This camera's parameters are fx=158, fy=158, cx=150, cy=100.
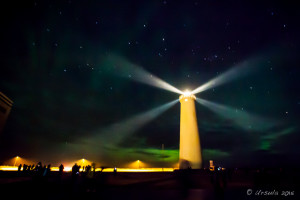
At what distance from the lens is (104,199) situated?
24.1 ft

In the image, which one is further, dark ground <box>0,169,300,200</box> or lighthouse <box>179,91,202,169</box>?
lighthouse <box>179,91,202,169</box>

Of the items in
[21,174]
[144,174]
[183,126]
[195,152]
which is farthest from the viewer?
[183,126]

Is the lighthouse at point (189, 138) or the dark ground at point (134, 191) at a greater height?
the lighthouse at point (189, 138)

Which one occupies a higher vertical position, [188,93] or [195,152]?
[188,93]

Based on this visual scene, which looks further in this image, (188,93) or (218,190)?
(188,93)

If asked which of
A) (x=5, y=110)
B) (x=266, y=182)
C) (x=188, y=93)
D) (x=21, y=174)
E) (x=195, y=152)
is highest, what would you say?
(x=188, y=93)

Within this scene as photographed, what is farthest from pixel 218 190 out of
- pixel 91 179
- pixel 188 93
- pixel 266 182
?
pixel 188 93

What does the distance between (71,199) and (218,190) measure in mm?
8103

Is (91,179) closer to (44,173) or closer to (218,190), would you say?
(44,173)

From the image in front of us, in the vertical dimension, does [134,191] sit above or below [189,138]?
below

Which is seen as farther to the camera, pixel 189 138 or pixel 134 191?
pixel 189 138

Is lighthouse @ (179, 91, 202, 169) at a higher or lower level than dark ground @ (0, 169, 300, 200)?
higher

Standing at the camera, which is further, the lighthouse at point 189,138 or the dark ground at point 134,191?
the lighthouse at point 189,138

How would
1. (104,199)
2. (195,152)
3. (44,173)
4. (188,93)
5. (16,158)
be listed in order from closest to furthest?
(104,199), (44,173), (195,152), (188,93), (16,158)
